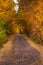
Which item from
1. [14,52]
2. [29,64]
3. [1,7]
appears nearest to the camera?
[29,64]

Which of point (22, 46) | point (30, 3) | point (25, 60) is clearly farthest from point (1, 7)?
point (25, 60)

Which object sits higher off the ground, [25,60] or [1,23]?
[1,23]

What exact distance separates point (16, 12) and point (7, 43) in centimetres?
61

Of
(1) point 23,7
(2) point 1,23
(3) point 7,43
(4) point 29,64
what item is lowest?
(4) point 29,64

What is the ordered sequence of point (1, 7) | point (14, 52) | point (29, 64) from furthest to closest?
point (1, 7) < point (14, 52) < point (29, 64)

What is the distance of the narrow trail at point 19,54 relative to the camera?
343cm

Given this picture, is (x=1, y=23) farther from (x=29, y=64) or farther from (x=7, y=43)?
(x=29, y=64)

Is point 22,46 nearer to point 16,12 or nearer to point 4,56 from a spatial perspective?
point 4,56

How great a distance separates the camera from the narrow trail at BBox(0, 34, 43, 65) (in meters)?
3.43

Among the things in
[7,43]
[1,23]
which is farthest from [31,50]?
[1,23]

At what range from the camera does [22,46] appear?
12.3 ft

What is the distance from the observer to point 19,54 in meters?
3.55

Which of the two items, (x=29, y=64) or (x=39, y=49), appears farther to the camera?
(x=39, y=49)

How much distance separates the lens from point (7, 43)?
3.82 m
